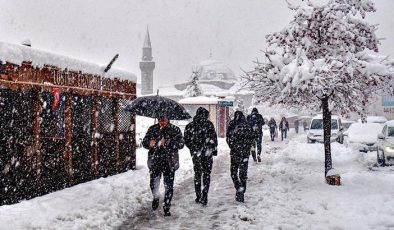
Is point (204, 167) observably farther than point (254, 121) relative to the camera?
No

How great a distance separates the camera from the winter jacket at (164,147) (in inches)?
301

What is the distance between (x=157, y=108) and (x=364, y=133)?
48.1 feet

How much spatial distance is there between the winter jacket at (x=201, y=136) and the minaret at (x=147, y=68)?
92.3 metres

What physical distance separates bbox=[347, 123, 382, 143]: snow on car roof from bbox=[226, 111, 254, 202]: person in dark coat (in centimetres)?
1207

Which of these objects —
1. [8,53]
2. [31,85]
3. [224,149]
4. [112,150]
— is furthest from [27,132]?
[224,149]

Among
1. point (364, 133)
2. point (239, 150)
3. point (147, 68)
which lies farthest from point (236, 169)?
point (147, 68)

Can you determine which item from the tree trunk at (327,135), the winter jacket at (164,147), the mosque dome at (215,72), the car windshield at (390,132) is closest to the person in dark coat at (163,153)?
the winter jacket at (164,147)

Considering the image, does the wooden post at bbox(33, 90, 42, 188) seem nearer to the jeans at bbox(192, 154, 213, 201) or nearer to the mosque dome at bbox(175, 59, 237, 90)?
the jeans at bbox(192, 154, 213, 201)

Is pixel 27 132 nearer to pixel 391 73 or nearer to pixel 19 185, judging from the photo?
pixel 19 185

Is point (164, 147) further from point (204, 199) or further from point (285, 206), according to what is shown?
point (285, 206)

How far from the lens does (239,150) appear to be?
8.75 m

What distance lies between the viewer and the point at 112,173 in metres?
11.7

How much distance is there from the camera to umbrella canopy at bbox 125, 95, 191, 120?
830 centimetres

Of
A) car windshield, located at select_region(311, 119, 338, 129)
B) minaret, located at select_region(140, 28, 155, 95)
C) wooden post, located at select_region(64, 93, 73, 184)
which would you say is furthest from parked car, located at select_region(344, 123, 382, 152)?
minaret, located at select_region(140, 28, 155, 95)
